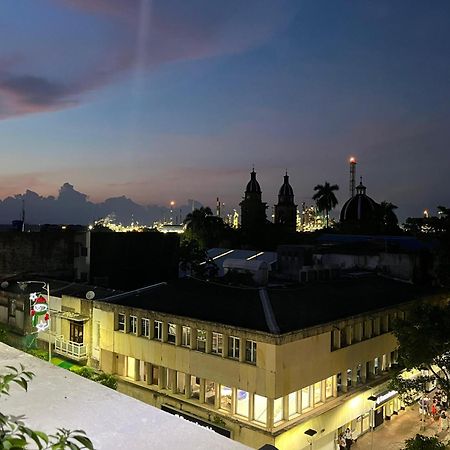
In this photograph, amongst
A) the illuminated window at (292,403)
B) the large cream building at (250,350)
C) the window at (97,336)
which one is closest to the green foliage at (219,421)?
the large cream building at (250,350)

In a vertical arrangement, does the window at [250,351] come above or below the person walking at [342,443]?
above

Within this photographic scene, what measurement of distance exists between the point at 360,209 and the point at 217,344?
86.2 m

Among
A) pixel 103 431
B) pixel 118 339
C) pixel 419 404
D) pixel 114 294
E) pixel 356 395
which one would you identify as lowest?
pixel 419 404

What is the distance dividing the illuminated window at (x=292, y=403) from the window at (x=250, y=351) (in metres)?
2.98

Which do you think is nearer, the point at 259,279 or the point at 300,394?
the point at 300,394

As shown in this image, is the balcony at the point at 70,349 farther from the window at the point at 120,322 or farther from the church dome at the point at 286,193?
the church dome at the point at 286,193

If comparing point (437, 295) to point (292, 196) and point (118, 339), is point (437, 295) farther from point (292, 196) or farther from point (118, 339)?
point (292, 196)

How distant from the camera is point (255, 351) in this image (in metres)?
28.2

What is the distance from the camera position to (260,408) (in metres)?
28.1

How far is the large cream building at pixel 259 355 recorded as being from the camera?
27.9 m

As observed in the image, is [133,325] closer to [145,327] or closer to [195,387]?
[145,327]

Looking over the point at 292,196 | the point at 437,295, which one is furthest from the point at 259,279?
the point at 292,196

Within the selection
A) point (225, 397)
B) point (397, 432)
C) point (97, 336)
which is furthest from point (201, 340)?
point (397, 432)

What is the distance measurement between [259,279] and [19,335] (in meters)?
19.9
